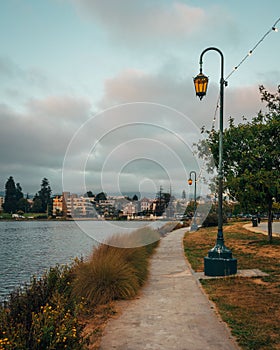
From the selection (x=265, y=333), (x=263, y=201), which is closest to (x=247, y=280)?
(x=265, y=333)

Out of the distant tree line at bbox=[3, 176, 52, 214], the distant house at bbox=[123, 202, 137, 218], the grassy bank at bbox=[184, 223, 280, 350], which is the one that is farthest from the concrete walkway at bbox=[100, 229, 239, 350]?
the distant tree line at bbox=[3, 176, 52, 214]

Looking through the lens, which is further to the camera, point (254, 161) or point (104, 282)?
point (254, 161)

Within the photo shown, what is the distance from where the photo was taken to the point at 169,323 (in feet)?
21.0

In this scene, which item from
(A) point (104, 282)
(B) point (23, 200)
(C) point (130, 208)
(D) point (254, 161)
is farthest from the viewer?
(B) point (23, 200)

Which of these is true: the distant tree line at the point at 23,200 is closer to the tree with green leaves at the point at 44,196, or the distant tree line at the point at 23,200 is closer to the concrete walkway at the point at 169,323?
the tree with green leaves at the point at 44,196

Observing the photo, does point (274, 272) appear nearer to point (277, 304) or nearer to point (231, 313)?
point (277, 304)

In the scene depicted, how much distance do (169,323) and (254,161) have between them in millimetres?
12877

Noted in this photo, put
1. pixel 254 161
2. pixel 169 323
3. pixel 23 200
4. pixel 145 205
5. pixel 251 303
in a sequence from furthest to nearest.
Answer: pixel 23 200, pixel 145 205, pixel 254 161, pixel 251 303, pixel 169 323

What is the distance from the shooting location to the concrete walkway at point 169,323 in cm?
538

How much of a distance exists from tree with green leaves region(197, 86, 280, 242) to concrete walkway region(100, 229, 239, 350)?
26.9ft

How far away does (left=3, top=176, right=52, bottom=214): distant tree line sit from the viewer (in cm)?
11394

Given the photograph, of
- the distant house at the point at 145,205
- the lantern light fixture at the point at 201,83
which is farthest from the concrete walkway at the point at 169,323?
the distant house at the point at 145,205

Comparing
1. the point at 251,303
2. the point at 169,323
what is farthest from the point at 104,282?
the point at 251,303

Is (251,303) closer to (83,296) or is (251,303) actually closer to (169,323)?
A: (169,323)
